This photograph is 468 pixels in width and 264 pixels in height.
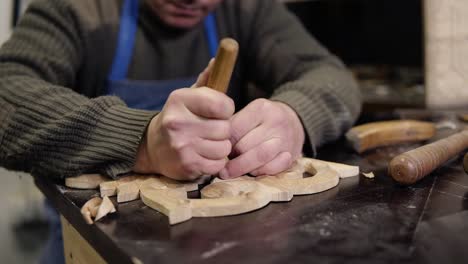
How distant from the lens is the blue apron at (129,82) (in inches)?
40.9

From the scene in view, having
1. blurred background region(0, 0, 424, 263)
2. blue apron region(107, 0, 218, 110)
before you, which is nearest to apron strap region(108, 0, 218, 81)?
blue apron region(107, 0, 218, 110)

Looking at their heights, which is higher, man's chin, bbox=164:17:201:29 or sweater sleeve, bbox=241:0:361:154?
man's chin, bbox=164:17:201:29

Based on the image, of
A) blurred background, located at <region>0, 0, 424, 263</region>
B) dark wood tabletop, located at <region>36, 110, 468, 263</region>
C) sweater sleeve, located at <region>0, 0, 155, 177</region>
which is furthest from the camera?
blurred background, located at <region>0, 0, 424, 263</region>

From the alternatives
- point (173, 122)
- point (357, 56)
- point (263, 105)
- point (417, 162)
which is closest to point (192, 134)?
point (173, 122)

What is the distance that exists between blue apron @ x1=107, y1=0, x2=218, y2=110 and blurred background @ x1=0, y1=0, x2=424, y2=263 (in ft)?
2.81

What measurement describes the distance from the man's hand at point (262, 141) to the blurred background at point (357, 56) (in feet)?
3.36

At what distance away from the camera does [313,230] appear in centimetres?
48

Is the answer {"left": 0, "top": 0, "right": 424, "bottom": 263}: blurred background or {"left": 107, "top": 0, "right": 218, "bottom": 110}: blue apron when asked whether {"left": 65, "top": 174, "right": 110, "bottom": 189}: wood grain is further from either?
{"left": 0, "top": 0, "right": 424, "bottom": 263}: blurred background

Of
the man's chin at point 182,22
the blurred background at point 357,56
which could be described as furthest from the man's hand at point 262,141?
the blurred background at point 357,56

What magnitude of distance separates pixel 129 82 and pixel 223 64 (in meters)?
0.52

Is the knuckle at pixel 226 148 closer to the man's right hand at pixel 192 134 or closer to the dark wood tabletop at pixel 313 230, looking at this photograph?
the man's right hand at pixel 192 134

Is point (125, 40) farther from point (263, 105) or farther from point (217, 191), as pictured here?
point (217, 191)

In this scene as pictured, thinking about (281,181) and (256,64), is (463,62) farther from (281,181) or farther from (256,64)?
(281,181)

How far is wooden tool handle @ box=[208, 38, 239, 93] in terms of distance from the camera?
55cm
